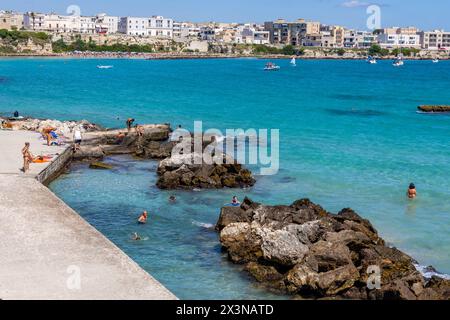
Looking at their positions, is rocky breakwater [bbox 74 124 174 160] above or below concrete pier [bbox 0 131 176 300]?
above

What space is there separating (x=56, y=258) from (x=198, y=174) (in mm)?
12547

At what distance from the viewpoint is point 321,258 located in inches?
679

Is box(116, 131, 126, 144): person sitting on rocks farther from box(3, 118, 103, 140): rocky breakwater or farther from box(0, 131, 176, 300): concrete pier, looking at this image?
box(0, 131, 176, 300): concrete pier

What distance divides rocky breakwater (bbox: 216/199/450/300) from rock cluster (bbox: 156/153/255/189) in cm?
714

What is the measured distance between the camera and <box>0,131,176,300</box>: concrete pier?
580 inches

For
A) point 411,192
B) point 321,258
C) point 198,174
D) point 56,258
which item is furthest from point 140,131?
point 321,258

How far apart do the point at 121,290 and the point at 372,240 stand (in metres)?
8.62

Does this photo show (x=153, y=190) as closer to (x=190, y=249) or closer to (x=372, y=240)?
(x=190, y=249)

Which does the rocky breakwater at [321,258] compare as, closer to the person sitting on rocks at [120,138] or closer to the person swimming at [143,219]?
the person swimming at [143,219]

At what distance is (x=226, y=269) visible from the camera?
1880 cm

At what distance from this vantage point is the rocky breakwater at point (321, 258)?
1662 cm

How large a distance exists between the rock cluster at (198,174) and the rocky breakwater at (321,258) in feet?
23.4

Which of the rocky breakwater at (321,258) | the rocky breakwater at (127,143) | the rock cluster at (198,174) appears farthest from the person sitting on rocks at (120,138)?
the rocky breakwater at (321,258)

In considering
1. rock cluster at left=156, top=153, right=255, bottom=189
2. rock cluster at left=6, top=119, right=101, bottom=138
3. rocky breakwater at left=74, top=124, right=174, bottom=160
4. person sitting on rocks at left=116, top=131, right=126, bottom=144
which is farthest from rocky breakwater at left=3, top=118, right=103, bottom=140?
rock cluster at left=156, top=153, right=255, bottom=189
